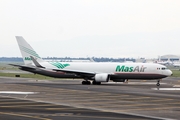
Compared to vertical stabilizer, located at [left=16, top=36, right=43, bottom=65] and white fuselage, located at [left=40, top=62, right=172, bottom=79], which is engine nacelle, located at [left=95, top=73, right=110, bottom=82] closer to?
white fuselage, located at [left=40, top=62, right=172, bottom=79]

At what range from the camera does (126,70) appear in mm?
60594

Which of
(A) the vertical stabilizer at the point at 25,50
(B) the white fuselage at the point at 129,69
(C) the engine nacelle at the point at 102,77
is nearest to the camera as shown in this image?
(C) the engine nacelle at the point at 102,77

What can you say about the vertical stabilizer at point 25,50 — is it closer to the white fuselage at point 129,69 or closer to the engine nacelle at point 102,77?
the white fuselage at point 129,69

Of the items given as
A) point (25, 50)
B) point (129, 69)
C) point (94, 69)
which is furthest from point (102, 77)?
point (25, 50)

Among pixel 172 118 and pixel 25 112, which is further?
pixel 25 112

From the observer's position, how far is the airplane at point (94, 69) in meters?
60.2

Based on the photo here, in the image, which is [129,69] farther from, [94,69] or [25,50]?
[25,50]

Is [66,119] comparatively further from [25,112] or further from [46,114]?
[25,112]

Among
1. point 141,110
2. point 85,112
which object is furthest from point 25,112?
point 141,110

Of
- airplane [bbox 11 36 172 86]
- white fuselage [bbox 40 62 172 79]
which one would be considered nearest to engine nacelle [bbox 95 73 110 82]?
airplane [bbox 11 36 172 86]

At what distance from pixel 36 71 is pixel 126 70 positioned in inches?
559

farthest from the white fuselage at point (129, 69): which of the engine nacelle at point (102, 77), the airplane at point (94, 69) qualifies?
the engine nacelle at point (102, 77)

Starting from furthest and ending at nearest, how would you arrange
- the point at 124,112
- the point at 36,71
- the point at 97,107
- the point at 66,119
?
the point at 36,71 → the point at 97,107 → the point at 124,112 → the point at 66,119

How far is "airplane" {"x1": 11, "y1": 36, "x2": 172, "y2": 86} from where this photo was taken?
197 feet
